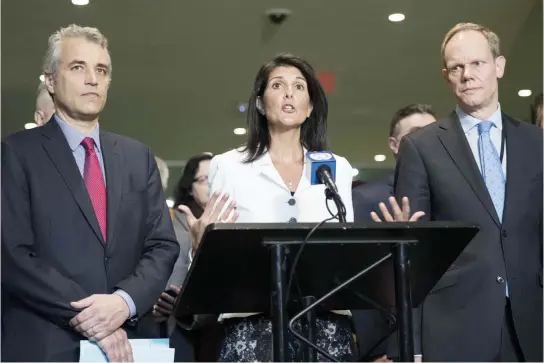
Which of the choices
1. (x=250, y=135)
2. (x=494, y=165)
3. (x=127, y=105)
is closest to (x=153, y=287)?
(x=250, y=135)

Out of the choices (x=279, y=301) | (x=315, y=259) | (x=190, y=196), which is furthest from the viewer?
(x=190, y=196)

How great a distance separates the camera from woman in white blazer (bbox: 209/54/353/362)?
3111mm

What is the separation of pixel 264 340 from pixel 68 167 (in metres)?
0.87

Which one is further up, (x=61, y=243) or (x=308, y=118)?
(x=308, y=118)

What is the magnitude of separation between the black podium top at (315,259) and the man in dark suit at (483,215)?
0.44 metres

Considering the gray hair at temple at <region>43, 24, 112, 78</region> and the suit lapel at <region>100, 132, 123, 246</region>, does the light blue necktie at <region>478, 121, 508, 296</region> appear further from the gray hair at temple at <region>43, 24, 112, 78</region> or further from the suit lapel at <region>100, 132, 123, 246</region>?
the gray hair at temple at <region>43, 24, 112, 78</region>

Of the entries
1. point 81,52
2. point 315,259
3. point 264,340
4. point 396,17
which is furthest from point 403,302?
point 396,17

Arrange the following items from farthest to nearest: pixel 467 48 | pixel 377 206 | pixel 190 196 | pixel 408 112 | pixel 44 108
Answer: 1. pixel 190 196
2. pixel 408 112
3. pixel 44 108
4. pixel 377 206
5. pixel 467 48

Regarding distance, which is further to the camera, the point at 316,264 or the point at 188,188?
the point at 188,188

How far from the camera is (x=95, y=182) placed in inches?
122

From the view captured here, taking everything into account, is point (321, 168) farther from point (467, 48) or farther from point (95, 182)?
point (467, 48)

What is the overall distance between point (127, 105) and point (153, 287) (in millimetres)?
7244

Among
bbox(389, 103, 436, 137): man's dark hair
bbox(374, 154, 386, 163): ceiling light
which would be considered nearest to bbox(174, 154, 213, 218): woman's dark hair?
bbox(389, 103, 436, 137): man's dark hair

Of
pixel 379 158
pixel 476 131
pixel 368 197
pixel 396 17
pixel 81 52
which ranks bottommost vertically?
pixel 368 197
